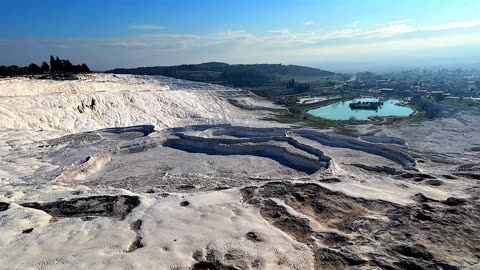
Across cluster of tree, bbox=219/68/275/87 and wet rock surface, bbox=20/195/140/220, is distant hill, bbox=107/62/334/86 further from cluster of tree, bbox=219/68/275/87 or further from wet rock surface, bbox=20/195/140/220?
wet rock surface, bbox=20/195/140/220

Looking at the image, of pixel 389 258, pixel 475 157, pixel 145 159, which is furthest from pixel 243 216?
pixel 475 157

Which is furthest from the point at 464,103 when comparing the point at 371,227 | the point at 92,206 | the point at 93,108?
the point at 92,206

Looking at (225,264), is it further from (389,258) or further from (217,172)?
(217,172)

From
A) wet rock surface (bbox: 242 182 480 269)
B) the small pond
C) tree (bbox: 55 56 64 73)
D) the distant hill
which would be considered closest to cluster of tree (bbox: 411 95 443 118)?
the small pond

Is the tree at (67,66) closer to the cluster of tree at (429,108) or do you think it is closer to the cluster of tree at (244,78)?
the cluster of tree at (244,78)

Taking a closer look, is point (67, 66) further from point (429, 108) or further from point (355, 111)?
point (429, 108)

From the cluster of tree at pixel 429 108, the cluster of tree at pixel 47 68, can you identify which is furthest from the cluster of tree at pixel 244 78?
the cluster of tree at pixel 429 108
